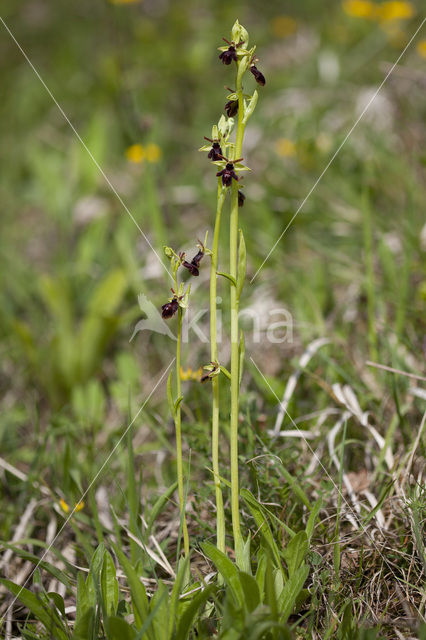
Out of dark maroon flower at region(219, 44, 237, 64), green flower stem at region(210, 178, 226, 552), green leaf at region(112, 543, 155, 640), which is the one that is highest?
dark maroon flower at region(219, 44, 237, 64)

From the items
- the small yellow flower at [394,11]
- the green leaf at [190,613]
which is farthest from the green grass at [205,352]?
the small yellow flower at [394,11]

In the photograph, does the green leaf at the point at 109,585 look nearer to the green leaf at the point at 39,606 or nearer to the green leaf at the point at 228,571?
the green leaf at the point at 39,606

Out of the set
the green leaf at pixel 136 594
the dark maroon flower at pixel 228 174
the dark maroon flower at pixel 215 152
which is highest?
the dark maroon flower at pixel 215 152

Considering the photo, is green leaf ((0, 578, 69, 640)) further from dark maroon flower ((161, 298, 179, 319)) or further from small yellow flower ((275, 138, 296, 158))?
small yellow flower ((275, 138, 296, 158))

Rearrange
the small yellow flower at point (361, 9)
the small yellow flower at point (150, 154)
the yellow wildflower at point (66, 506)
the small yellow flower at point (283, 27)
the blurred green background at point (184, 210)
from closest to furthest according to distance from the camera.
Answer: the yellow wildflower at point (66, 506), the blurred green background at point (184, 210), the small yellow flower at point (150, 154), the small yellow flower at point (361, 9), the small yellow flower at point (283, 27)

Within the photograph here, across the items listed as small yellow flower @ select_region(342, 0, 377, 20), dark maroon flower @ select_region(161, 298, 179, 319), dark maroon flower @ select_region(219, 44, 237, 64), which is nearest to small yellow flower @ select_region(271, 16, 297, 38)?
small yellow flower @ select_region(342, 0, 377, 20)

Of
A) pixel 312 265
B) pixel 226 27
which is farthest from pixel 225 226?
pixel 226 27

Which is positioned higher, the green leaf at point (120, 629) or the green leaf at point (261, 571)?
the green leaf at point (261, 571)
